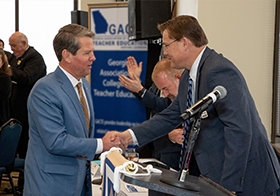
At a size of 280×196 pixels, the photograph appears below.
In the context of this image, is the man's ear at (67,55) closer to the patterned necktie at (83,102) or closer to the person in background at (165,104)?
the patterned necktie at (83,102)

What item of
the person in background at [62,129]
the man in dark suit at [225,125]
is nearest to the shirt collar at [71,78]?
the person in background at [62,129]

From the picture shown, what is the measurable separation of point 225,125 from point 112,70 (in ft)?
11.8

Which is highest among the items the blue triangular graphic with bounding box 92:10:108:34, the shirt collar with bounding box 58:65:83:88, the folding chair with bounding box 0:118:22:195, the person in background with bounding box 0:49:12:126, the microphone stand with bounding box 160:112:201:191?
the blue triangular graphic with bounding box 92:10:108:34

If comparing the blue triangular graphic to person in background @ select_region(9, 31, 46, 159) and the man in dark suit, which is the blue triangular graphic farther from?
the man in dark suit

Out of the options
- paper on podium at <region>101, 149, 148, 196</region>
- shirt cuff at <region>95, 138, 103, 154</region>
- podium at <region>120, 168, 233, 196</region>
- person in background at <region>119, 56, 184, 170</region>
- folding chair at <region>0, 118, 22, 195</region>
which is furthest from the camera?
folding chair at <region>0, 118, 22, 195</region>

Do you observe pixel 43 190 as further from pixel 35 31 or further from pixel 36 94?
pixel 35 31

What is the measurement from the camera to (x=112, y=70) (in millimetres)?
5793

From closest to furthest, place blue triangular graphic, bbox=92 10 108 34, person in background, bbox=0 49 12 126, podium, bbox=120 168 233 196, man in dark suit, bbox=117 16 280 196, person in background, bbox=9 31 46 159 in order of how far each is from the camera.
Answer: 1. podium, bbox=120 168 233 196
2. man in dark suit, bbox=117 16 280 196
3. person in background, bbox=0 49 12 126
4. blue triangular graphic, bbox=92 10 108 34
5. person in background, bbox=9 31 46 159

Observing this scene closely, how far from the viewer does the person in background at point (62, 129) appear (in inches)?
98.1

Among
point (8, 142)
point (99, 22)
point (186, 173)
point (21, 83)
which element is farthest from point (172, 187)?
point (21, 83)

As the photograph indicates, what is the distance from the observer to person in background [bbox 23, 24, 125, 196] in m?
2.49

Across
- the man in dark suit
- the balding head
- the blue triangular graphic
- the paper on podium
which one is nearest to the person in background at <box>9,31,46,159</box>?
the balding head

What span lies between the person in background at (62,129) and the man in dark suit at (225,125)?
49 cm

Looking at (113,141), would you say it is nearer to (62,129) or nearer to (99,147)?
(99,147)
